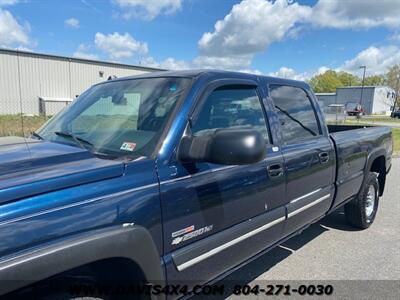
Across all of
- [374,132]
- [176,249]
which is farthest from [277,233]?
[374,132]

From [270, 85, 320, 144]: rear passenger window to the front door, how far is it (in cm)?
34

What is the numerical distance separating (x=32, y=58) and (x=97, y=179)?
111 feet

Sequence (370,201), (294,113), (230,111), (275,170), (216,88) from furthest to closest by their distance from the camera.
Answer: (370,201)
(294,113)
(275,170)
(230,111)
(216,88)

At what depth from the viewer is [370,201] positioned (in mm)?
5051

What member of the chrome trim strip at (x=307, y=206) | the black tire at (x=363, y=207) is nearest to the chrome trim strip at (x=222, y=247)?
the chrome trim strip at (x=307, y=206)

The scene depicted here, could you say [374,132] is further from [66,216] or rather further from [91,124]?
[66,216]

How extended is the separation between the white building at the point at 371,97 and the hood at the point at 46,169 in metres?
69.0

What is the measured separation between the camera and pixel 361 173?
14.9 feet

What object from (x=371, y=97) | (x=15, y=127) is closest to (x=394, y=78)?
(x=371, y=97)

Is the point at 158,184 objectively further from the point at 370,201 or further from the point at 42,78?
the point at 42,78

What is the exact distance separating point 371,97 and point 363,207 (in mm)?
72014

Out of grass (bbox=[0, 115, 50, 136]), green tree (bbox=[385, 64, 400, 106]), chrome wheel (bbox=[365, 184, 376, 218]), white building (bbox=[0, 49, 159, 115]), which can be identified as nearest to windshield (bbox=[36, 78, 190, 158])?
chrome wheel (bbox=[365, 184, 376, 218])

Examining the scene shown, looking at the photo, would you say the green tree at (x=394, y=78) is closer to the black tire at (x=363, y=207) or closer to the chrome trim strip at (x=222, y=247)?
the black tire at (x=363, y=207)

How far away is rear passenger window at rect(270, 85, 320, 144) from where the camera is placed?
332 centimetres
